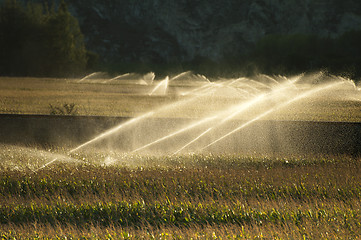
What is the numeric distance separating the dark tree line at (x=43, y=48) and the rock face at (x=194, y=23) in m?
55.7

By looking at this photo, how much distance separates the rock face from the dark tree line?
183 feet

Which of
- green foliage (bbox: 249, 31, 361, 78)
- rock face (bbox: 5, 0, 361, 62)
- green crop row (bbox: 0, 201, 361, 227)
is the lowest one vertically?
green crop row (bbox: 0, 201, 361, 227)

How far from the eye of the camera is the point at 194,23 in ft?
510

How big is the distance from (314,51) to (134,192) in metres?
76.4

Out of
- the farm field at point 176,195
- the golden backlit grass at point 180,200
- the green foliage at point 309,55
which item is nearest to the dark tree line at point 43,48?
the green foliage at point 309,55

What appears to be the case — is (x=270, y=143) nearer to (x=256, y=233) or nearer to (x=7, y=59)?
(x=256, y=233)

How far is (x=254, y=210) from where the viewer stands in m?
7.86

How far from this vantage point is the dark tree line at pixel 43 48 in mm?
58781

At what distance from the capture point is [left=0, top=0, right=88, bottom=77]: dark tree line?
58.8m

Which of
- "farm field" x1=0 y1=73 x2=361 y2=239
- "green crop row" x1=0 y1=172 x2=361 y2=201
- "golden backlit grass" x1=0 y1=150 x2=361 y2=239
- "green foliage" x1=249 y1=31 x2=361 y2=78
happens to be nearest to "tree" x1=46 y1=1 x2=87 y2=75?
"green foliage" x1=249 y1=31 x2=361 y2=78

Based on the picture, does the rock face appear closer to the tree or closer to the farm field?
the tree

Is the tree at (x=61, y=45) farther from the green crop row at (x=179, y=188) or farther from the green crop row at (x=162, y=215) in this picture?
the green crop row at (x=162, y=215)

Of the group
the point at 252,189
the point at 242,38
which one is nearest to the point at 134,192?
the point at 252,189

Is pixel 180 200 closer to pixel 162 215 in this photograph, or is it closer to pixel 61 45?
pixel 162 215
